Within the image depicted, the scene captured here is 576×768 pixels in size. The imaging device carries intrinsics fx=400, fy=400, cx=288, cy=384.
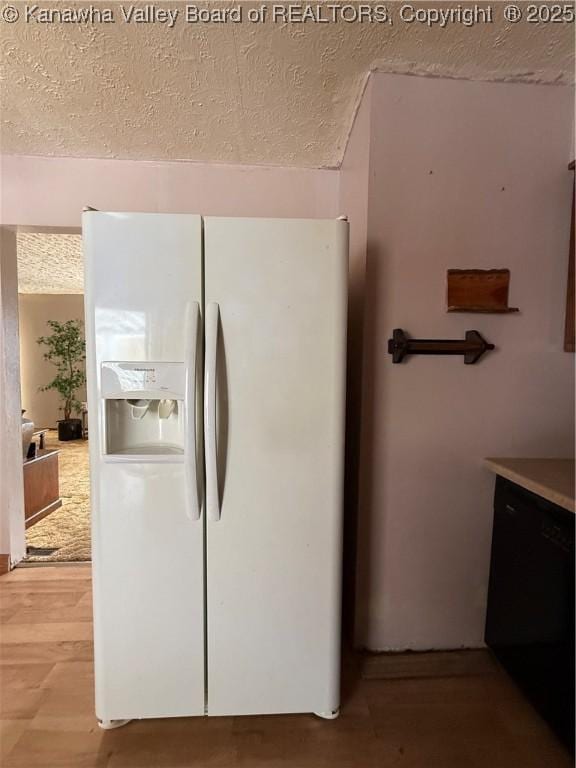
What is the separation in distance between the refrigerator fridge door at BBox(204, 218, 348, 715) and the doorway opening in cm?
151

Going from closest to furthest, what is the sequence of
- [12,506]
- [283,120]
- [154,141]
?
[283,120] < [154,141] < [12,506]

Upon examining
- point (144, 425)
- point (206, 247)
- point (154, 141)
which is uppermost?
point (154, 141)

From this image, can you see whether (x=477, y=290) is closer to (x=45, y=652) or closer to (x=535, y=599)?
(x=535, y=599)

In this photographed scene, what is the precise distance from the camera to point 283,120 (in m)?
1.84

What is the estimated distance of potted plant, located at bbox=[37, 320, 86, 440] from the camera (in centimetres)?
653

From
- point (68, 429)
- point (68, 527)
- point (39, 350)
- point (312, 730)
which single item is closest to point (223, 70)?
point (312, 730)

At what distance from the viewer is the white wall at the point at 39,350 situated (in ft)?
23.6

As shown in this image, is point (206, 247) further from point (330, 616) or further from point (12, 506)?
point (12, 506)

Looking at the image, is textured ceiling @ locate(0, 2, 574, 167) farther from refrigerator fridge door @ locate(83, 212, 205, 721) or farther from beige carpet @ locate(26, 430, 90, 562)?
beige carpet @ locate(26, 430, 90, 562)

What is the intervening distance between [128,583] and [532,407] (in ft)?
5.55

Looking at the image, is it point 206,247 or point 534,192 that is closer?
point 206,247

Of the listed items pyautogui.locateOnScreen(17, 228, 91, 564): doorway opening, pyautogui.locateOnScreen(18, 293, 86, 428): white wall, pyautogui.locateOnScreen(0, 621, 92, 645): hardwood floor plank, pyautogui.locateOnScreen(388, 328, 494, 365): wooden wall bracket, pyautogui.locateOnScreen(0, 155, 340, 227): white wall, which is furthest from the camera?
pyautogui.locateOnScreen(18, 293, 86, 428): white wall

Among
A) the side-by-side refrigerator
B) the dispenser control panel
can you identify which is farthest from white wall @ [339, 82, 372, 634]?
the dispenser control panel

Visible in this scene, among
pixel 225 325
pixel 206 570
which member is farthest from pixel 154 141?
pixel 206 570
